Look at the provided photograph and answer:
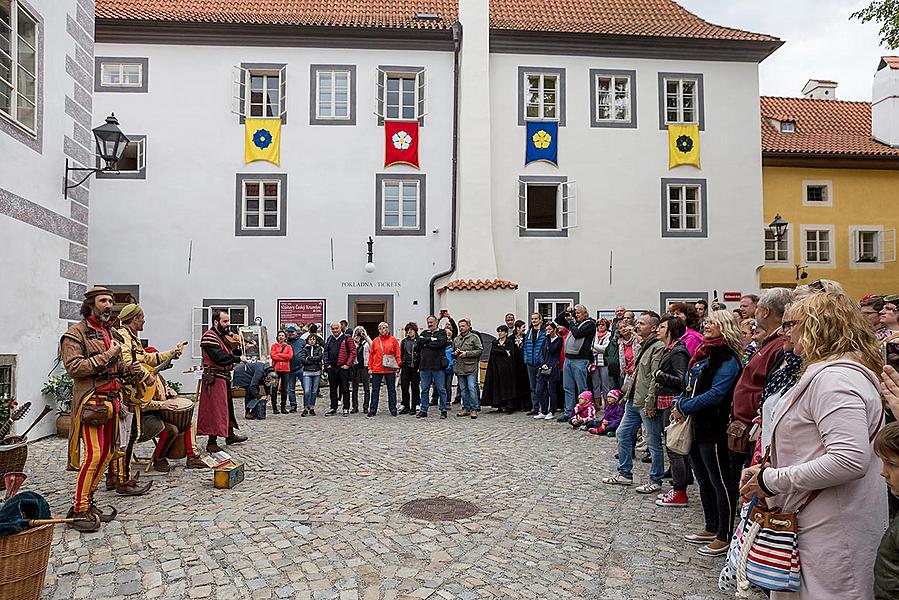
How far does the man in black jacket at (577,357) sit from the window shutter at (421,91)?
377 inches

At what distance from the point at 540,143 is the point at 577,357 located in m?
9.67

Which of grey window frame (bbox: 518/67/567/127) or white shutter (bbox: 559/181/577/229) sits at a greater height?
grey window frame (bbox: 518/67/567/127)

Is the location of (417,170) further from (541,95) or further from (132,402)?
(132,402)

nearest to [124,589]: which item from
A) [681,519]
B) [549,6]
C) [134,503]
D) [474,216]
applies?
[134,503]

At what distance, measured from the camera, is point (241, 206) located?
2012 centimetres

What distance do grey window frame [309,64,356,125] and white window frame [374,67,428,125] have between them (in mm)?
639

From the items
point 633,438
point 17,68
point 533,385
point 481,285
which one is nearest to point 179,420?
point 633,438

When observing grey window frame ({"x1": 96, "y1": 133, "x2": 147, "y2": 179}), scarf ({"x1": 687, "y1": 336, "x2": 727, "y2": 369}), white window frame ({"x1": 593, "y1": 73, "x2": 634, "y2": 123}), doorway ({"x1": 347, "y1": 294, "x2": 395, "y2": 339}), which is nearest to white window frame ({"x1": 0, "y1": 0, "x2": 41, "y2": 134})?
scarf ({"x1": 687, "y1": 336, "x2": 727, "y2": 369})

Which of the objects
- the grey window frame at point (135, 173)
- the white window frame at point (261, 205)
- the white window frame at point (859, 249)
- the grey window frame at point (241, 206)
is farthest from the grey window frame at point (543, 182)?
the white window frame at point (859, 249)

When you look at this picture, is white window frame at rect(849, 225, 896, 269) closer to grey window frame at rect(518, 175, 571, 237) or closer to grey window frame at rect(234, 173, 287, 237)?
grey window frame at rect(518, 175, 571, 237)

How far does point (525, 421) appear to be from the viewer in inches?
528

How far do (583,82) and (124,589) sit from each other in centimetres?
1927

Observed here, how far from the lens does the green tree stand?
15.9 meters

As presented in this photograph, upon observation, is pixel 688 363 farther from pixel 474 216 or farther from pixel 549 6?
pixel 549 6
